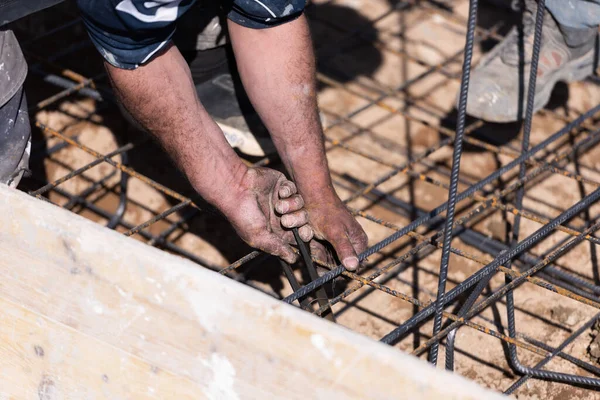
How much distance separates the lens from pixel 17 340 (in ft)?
4.91

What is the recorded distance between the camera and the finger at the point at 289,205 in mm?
1631

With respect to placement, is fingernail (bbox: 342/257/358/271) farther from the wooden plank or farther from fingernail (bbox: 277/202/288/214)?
the wooden plank

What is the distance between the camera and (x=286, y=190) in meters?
1.64

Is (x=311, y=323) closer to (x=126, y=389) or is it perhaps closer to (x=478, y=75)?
(x=126, y=389)

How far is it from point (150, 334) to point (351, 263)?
452mm

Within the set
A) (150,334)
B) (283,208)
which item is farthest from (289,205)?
(150,334)

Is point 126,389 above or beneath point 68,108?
above

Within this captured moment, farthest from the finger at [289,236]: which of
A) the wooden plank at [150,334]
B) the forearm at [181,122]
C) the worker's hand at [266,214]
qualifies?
the wooden plank at [150,334]

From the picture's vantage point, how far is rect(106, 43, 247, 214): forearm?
1.57 metres

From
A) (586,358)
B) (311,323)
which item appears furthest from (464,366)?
(311,323)

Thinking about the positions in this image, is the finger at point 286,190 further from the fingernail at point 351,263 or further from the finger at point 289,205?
the fingernail at point 351,263

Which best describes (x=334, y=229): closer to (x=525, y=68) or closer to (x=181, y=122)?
(x=181, y=122)

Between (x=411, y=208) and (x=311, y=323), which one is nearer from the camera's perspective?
(x=311, y=323)

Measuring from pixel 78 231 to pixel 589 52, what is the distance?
172 centimetres
